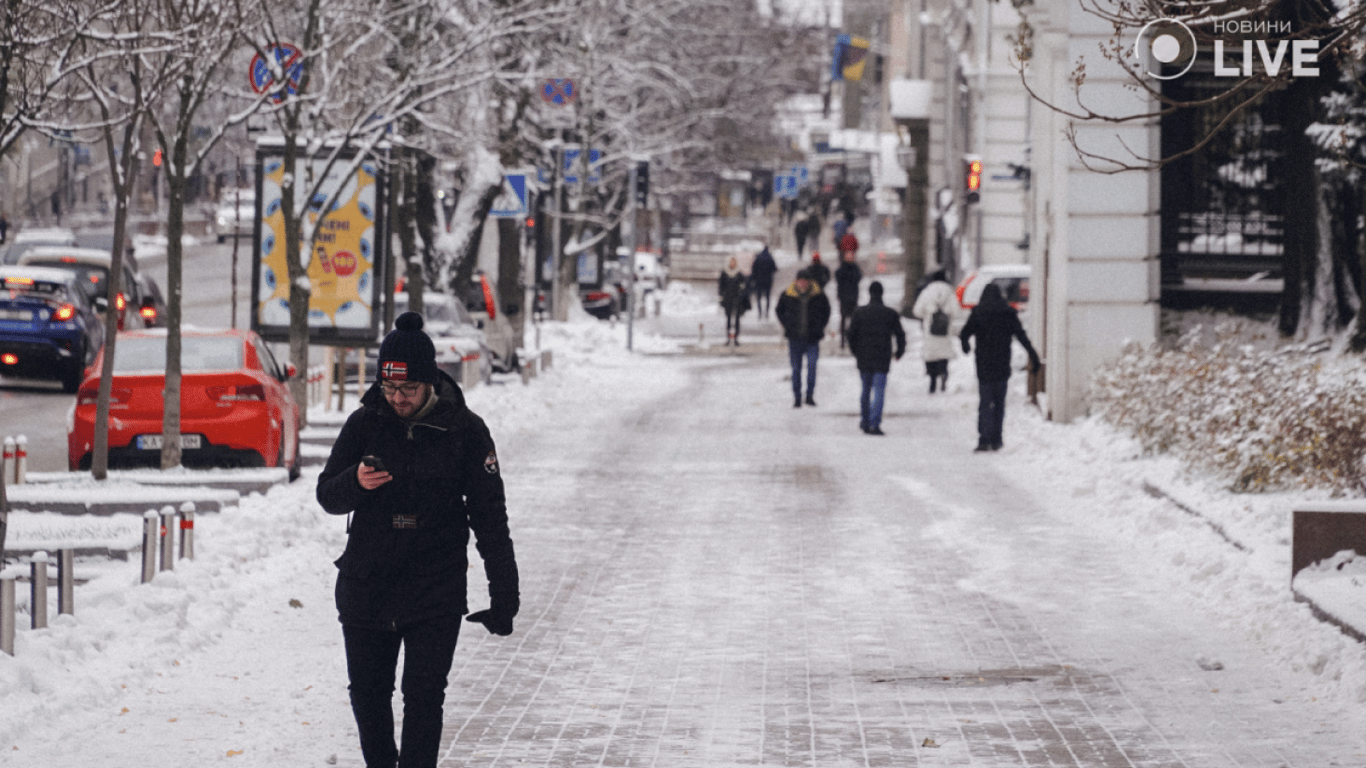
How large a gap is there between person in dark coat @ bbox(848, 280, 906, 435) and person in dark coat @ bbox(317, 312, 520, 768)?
1592 centimetres

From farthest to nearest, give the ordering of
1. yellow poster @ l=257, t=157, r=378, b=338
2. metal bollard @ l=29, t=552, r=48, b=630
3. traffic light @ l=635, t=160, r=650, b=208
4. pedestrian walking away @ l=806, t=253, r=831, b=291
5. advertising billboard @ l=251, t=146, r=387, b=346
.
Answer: traffic light @ l=635, t=160, r=650, b=208, pedestrian walking away @ l=806, t=253, r=831, b=291, yellow poster @ l=257, t=157, r=378, b=338, advertising billboard @ l=251, t=146, r=387, b=346, metal bollard @ l=29, t=552, r=48, b=630

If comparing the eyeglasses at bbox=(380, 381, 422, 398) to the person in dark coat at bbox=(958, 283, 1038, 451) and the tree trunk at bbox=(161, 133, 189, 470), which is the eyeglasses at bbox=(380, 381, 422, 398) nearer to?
the tree trunk at bbox=(161, 133, 189, 470)

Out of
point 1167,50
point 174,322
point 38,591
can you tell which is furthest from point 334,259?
point 38,591

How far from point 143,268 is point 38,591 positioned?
54.5 meters

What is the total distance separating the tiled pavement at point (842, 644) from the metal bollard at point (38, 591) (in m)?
1.89

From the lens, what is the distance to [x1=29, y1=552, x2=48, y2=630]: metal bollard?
9117 mm

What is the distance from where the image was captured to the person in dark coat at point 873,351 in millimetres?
22219

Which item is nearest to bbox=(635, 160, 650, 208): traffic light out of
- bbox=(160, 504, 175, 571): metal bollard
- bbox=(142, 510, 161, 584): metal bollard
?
bbox=(160, 504, 175, 571): metal bollard

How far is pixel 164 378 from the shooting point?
16.2 meters

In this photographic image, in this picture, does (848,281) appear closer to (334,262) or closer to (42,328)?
(42,328)

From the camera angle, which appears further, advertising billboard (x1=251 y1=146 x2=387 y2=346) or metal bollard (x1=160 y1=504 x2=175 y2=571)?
advertising billboard (x1=251 y1=146 x2=387 y2=346)

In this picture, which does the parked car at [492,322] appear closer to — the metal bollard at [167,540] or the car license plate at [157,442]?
the car license plate at [157,442]

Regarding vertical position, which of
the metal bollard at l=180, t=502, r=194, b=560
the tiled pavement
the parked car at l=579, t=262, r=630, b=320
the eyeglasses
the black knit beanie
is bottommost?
the tiled pavement

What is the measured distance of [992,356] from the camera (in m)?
20.7
